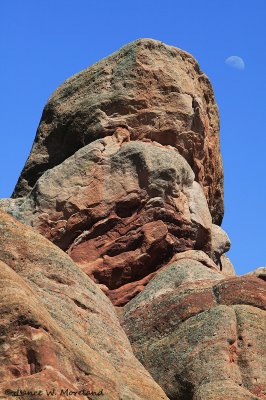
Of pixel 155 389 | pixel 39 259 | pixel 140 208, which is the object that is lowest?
pixel 155 389

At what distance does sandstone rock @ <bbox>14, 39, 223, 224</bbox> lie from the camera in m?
34.6

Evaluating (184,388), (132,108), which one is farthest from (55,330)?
(132,108)

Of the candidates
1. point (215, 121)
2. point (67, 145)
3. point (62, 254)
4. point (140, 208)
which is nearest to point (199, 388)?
point (62, 254)

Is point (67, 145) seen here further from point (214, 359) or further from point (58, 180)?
point (214, 359)

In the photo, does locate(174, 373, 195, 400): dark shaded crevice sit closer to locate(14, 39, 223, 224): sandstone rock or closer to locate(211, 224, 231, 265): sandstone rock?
locate(211, 224, 231, 265): sandstone rock

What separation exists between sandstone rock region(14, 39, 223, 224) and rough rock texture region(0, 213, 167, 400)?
30.8 ft

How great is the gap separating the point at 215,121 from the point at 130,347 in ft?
48.6

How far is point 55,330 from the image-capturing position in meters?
20.1

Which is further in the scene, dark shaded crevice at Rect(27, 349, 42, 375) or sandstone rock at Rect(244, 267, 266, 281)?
sandstone rock at Rect(244, 267, 266, 281)

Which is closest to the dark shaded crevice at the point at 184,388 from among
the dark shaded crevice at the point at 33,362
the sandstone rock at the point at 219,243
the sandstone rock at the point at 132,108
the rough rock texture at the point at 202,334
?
the rough rock texture at the point at 202,334

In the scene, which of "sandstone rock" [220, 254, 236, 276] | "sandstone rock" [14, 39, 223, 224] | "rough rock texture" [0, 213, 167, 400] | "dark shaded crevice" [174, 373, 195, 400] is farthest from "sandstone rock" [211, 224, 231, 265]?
"dark shaded crevice" [174, 373, 195, 400]

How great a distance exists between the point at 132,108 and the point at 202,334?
10984mm

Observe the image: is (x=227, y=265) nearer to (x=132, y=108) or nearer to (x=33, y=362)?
(x=132, y=108)

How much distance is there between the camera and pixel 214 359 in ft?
80.1
